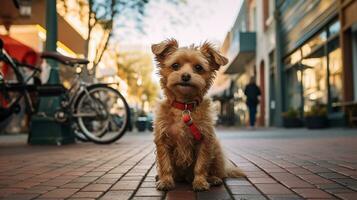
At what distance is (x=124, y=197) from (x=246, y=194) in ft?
2.82

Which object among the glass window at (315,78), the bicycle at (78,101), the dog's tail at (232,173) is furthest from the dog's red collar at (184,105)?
the glass window at (315,78)

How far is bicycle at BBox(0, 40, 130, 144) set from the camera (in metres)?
8.37

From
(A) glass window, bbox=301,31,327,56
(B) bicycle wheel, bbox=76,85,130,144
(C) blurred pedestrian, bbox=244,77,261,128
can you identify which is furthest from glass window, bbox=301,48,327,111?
(B) bicycle wheel, bbox=76,85,130,144

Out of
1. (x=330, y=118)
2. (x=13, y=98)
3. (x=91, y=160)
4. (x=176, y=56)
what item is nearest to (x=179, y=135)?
(x=176, y=56)

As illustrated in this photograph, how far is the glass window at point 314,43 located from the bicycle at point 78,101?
973 cm

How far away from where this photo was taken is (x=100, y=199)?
3.27 m

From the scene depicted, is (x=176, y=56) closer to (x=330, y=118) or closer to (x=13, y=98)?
(x=13, y=98)

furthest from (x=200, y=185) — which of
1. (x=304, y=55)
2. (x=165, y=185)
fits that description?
(x=304, y=55)

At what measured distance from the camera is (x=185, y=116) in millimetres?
3709

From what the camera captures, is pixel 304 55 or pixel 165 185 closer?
pixel 165 185

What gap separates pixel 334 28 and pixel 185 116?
12707 millimetres

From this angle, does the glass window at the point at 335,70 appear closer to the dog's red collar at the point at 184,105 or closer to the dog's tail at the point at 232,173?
the dog's tail at the point at 232,173

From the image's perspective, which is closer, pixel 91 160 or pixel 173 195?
pixel 173 195

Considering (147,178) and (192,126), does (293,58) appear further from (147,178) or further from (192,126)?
(192,126)
